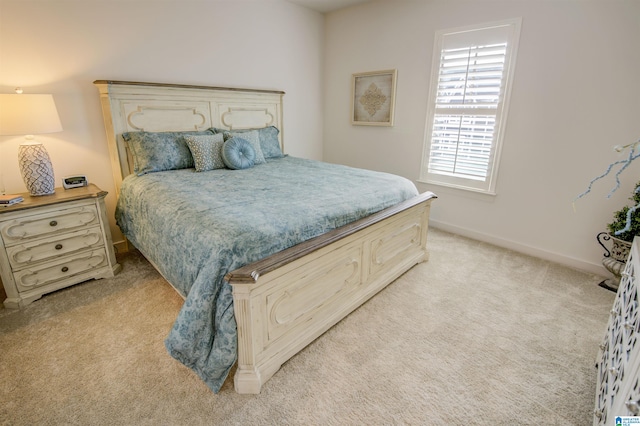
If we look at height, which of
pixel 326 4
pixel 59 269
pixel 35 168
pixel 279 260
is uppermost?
pixel 326 4

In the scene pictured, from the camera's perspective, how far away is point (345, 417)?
4.64 ft

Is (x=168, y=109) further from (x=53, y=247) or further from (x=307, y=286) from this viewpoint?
(x=307, y=286)

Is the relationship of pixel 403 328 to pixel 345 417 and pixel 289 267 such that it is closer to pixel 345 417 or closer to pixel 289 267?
pixel 345 417

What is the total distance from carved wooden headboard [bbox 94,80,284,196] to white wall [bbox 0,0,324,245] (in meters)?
0.11

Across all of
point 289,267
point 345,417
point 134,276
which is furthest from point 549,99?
point 134,276

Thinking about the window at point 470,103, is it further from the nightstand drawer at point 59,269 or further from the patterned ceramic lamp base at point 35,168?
the patterned ceramic lamp base at point 35,168

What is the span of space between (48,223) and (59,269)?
355 mm

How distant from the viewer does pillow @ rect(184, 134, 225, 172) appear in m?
2.74

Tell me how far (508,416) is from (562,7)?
116 inches

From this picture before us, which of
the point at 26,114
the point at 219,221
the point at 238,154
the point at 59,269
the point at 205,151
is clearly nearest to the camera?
the point at 219,221

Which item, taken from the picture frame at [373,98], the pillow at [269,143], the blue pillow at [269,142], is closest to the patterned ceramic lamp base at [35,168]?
the blue pillow at [269,142]

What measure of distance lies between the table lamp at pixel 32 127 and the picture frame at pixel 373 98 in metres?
3.04

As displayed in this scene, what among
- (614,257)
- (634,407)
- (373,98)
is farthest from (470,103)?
(634,407)

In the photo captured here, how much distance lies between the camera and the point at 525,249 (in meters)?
3.03
